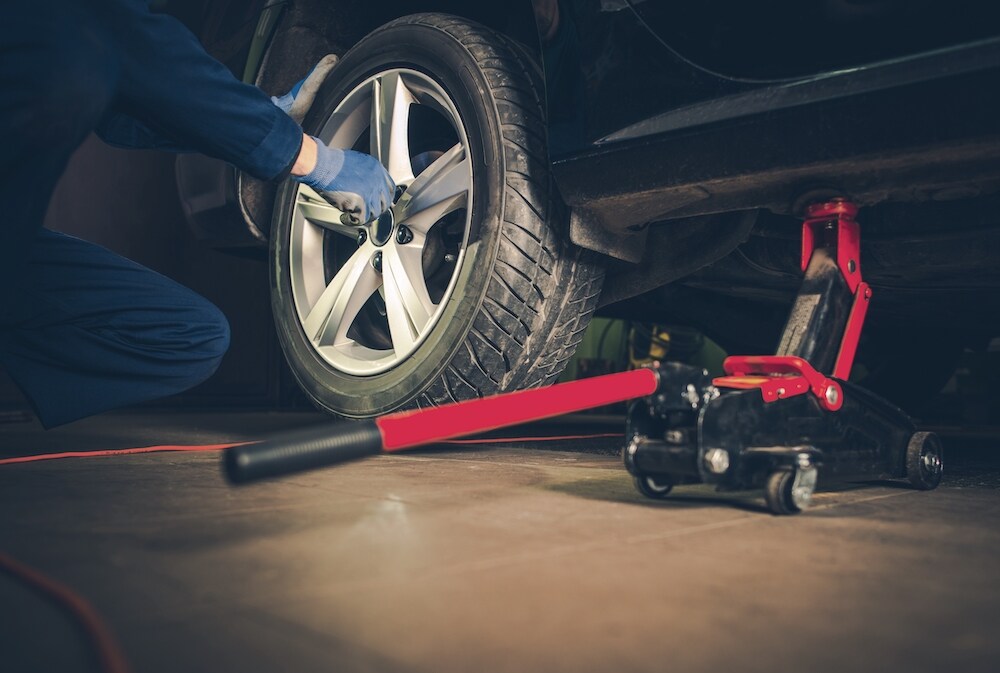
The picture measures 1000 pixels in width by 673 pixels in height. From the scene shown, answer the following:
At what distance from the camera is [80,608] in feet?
2.77

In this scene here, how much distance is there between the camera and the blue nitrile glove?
5.51 ft

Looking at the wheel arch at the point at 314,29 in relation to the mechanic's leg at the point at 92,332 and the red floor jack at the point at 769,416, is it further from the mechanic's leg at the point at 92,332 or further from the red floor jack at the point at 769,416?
the red floor jack at the point at 769,416

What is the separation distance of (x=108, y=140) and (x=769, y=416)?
135cm

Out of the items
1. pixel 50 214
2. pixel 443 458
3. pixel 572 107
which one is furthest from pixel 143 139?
pixel 50 214

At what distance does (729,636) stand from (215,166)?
215 cm

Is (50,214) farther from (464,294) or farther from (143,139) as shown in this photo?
(464,294)

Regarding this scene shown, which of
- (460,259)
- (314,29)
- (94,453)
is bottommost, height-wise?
(94,453)

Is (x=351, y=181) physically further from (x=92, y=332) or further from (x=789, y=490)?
(x=789, y=490)

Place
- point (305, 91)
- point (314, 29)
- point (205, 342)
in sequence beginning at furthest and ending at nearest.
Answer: point (314, 29), point (305, 91), point (205, 342)

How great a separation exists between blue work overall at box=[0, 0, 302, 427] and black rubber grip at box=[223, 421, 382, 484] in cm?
65

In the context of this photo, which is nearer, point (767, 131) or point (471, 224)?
point (767, 131)

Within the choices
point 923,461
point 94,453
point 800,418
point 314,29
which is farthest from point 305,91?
point 923,461

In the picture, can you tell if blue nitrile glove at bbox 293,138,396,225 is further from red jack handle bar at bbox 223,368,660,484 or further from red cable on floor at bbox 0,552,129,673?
red cable on floor at bbox 0,552,129,673

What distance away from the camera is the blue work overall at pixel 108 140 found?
1282 mm
